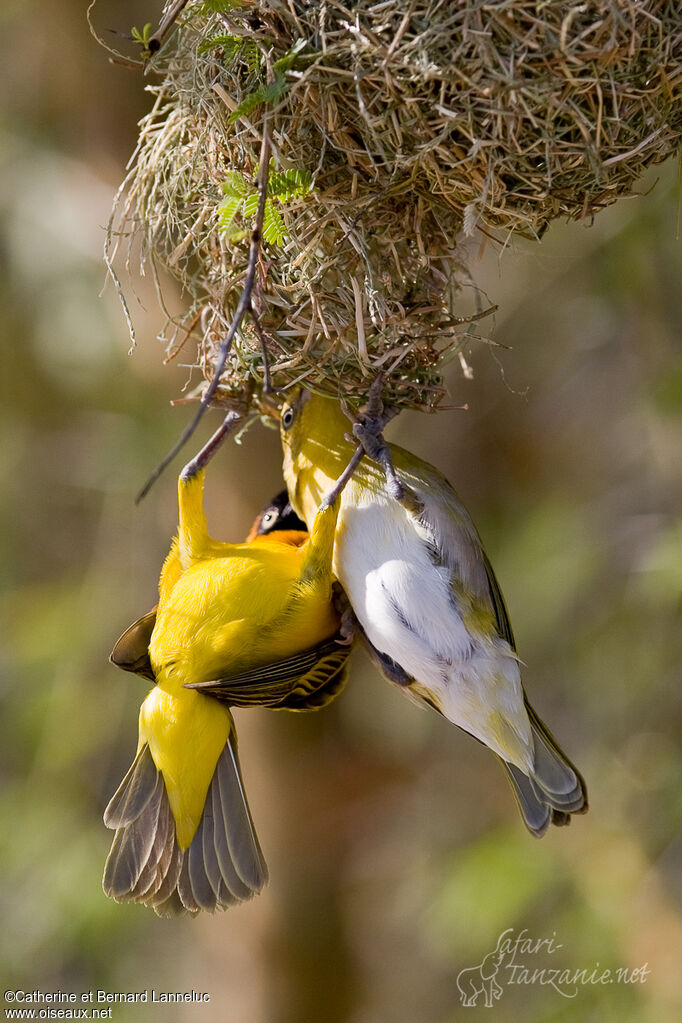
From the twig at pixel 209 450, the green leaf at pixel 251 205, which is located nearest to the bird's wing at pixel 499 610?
the twig at pixel 209 450

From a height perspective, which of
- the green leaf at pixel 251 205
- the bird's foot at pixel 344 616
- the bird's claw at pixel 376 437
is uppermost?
the green leaf at pixel 251 205

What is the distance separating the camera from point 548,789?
2.35 m

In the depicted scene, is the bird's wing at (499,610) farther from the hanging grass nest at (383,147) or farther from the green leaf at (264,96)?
the green leaf at (264,96)

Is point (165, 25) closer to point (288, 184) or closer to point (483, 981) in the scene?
point (288, 184)

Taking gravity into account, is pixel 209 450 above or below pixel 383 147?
below

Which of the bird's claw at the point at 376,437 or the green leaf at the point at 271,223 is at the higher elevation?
the green leaf at the point at 271,223

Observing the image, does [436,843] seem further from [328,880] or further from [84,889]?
[84,889]

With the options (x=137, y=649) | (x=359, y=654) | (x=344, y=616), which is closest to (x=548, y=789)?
(x=344, y=616)

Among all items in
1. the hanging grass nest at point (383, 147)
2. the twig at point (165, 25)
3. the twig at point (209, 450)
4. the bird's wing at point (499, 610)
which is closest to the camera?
the hanging grass nest at point (383, 147)

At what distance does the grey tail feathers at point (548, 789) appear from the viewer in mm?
2344

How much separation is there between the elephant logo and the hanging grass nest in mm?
3028

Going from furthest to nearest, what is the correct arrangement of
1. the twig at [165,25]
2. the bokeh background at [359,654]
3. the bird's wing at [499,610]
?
the bokeh background at [359,654], the bird's wing at [499,610], the twig at [165,25]

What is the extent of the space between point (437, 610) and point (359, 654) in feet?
8.00

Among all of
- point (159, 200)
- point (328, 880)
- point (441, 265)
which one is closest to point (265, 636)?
point (441, 265)
